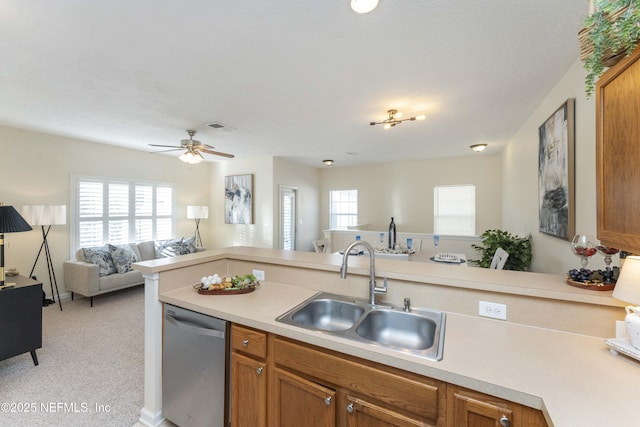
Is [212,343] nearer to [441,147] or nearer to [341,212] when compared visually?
[441,147]

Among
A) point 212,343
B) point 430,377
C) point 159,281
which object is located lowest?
point 212,343

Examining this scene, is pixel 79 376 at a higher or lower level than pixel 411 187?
→ lower

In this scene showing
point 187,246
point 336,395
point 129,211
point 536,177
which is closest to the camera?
point 336,395

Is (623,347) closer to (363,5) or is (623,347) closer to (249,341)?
(249,341)

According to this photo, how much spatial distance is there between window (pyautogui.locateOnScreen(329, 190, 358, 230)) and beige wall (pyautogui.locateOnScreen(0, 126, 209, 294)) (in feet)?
15.0

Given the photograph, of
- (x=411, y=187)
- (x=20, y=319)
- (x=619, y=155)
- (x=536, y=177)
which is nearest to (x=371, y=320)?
(x=619, y=155)

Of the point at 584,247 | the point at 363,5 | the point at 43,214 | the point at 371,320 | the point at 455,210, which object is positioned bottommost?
the point at 371,320

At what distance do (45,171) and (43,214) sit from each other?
3.03 feet

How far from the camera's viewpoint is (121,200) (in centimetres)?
495

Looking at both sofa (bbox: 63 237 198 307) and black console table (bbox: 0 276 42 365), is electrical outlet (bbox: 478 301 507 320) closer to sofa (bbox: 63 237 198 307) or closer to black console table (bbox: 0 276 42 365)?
black console table (bbox: 0 276 42 365)

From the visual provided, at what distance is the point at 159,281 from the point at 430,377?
170 centimetres

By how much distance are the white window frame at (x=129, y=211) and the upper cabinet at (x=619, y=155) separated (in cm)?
615

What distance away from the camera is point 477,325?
1321 mm

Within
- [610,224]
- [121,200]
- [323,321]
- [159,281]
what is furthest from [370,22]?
[121,200]
